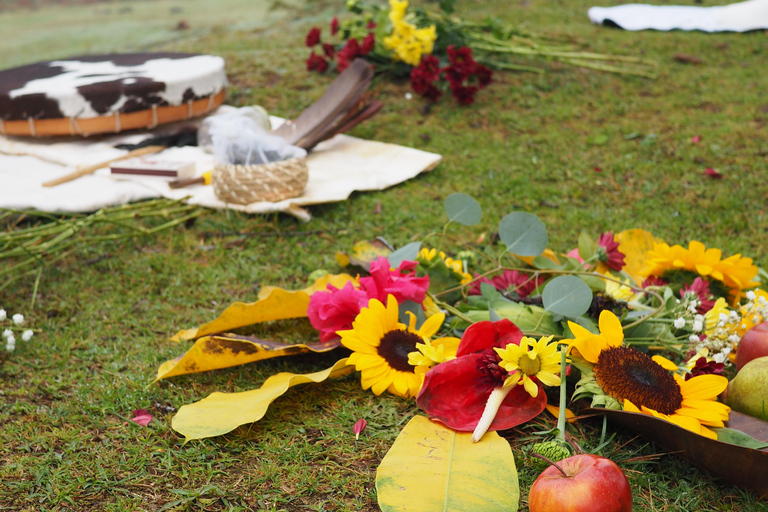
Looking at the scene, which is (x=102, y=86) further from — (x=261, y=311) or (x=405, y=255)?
(x=405, y=255)

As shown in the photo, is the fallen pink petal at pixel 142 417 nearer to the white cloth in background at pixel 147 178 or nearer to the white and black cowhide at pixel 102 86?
the white cloth in background at pixel 147 178

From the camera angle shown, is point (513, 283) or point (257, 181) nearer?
point (513, 283)

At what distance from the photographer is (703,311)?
1.53 metres

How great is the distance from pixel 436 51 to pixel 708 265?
2.85 m

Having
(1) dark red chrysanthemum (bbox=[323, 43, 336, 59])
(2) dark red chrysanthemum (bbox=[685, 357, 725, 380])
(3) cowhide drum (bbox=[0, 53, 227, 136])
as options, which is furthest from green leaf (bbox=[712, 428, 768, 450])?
(1) dark red chrysanthemum (bbox=[323, 43, 336, 59])

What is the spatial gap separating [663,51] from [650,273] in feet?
12.2

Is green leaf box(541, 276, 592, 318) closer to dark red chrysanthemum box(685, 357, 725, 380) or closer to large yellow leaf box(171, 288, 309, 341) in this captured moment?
dark red chrysanthemum box(685, 357, 725, 380)

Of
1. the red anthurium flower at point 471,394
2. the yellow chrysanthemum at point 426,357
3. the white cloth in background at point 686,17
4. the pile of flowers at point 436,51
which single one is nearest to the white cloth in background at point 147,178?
the pile of flowers at point 436,51

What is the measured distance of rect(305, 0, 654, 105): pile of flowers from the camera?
147 inches

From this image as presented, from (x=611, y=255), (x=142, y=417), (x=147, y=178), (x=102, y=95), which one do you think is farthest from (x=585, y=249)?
(x=102, y=95)

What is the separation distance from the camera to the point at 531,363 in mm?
1233

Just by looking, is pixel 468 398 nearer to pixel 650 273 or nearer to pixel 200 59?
pixel 650 273

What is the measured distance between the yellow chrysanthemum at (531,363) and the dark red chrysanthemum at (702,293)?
1.71 ft

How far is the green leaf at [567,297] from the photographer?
1.38 metres
